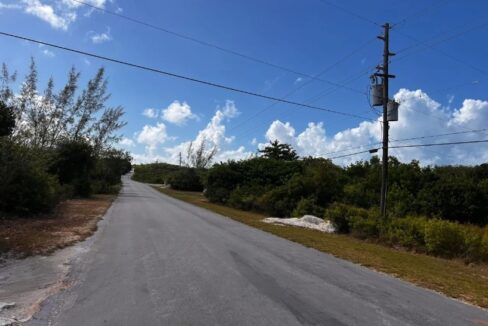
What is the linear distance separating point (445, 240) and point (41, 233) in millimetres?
14468

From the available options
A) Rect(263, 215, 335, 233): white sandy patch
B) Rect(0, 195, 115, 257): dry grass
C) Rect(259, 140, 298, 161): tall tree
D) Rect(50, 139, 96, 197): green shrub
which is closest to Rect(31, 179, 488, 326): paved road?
Rect(0, 195, 115, 257): dry grass

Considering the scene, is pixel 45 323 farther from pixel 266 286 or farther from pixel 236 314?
pixel 266 286

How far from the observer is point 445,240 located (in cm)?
1847

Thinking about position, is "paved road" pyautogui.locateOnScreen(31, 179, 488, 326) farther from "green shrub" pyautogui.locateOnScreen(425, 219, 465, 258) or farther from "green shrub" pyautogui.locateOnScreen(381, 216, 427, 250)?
"green shrub" pyautogui.locateOnScreen(381, 216, 427, 250)

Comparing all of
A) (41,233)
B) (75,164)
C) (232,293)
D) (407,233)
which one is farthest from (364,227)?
(75,164)

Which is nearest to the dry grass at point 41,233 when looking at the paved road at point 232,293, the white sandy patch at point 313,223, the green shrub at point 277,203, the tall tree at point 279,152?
the paved road at point 232,293

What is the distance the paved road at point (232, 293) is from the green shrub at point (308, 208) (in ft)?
68.5

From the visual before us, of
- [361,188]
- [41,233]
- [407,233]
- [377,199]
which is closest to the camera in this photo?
[41,233]

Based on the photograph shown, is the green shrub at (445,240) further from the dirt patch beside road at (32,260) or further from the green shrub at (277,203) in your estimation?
the green shrub at (277,203)

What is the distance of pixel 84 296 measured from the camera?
25.6 feet

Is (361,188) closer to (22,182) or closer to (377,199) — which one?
(377,199)

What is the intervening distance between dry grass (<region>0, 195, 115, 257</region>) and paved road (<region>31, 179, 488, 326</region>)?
1.47 metres

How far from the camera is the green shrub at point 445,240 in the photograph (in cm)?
1825

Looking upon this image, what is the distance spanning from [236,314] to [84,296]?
8.55 ft
